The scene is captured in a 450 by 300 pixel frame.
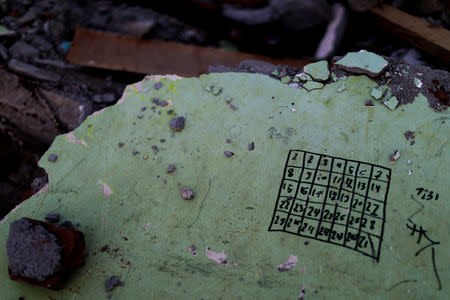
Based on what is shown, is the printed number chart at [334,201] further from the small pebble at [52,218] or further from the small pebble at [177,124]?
the small pebble at [52,218]

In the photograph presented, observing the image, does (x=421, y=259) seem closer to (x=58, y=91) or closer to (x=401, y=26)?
(x=401, y=26)

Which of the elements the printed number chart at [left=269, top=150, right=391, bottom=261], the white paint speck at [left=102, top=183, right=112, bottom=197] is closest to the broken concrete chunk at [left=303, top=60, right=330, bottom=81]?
the printed number chart at [left=269, top=150, right=391, bottom=261]

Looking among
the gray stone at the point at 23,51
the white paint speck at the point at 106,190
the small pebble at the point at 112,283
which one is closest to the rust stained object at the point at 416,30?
the white paint speck at the point at 106,190

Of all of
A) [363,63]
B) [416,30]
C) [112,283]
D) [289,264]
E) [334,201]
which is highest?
[363,63]

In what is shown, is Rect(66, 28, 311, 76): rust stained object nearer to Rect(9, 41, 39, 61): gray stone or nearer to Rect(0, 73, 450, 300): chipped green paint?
Rect(9, 41, 39, 61): gray stone

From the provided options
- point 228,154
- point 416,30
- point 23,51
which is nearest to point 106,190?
point 228,154

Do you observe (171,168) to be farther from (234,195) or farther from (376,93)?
(376,93)

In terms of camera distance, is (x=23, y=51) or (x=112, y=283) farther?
(x=23, y=51)

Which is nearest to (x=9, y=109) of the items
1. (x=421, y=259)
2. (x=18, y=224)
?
(x=18, y=224)
